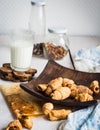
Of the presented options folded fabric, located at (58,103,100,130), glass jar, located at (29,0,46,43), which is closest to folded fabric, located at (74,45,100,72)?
glass jar, located at (29,0,46,43)

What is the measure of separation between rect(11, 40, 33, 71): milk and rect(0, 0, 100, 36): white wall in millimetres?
476

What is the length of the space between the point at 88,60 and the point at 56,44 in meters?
0.16

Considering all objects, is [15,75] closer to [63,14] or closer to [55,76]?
[55,76]

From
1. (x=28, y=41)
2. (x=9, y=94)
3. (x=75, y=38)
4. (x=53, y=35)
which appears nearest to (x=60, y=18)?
(x=75, y=38)

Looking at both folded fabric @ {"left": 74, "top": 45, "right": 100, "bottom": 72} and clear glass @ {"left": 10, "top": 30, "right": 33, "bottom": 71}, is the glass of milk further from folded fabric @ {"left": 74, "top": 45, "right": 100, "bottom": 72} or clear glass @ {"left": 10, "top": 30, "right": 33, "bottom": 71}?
folded fabric @ {"left": 74, "top": 45, "right": 100, "bottom": 72}

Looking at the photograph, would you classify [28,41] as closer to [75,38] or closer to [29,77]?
[29,77]

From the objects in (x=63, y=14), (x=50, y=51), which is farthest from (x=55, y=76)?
(x=63, y=14)

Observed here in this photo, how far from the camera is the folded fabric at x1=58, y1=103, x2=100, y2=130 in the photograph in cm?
83

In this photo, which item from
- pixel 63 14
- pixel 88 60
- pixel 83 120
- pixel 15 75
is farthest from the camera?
pixel 63 14

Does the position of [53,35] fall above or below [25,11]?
below

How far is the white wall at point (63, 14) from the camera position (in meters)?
1.61

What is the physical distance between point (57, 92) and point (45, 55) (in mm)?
448

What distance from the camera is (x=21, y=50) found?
117 cm

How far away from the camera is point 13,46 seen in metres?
1.18
